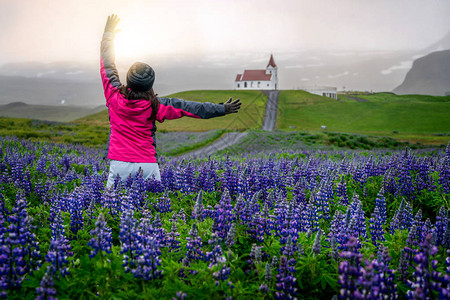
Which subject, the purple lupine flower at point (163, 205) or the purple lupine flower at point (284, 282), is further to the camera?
the purple lupine flower at point (163, 205)

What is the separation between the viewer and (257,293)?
282cm

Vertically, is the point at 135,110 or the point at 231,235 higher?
the point at 135,110

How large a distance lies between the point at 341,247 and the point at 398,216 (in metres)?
1.45

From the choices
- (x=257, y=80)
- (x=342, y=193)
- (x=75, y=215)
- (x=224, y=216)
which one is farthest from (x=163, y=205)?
(x=257, y=80)

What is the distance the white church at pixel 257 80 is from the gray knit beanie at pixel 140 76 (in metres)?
81.9

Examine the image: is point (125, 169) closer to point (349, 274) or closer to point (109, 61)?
point (109, 61)

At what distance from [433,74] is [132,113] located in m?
28.1

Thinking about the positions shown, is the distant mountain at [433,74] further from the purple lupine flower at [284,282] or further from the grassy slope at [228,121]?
the purple lupine flower at [284,282]

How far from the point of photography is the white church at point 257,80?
86500 millimetres

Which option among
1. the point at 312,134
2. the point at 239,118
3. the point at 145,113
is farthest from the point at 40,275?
the point at 239,118

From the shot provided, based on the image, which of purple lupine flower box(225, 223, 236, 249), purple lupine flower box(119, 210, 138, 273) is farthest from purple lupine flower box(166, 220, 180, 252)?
purple lupine flower box(225, 223, 236, 249)

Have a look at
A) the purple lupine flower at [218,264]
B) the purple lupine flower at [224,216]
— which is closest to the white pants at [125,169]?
the purple lupine flower at [224,216]

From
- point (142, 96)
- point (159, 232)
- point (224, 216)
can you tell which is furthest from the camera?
point (142, 96)

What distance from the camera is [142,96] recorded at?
18.4 feet
